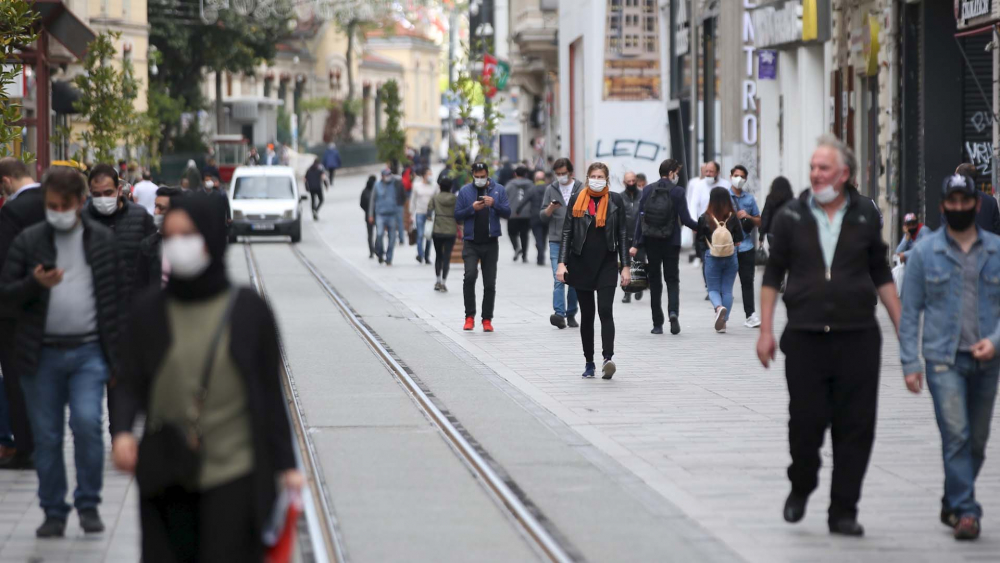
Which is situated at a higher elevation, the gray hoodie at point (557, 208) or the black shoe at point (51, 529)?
the gray hoodie at point (557, 208)

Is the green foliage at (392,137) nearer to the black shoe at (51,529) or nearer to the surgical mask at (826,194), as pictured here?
the black shoe at (51,529)

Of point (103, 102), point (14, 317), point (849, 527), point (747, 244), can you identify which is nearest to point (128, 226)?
A: point (14, 317)

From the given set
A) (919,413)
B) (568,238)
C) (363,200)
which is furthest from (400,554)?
(363,200)

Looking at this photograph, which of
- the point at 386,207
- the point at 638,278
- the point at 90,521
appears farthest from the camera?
the point at 386,207

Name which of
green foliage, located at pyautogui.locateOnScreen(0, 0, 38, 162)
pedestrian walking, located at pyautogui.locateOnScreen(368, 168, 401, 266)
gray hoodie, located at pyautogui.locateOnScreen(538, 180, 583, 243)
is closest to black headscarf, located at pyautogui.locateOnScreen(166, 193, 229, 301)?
green foliage, located at pyautogui.locateOnScreen(0, 0, 38, 162)

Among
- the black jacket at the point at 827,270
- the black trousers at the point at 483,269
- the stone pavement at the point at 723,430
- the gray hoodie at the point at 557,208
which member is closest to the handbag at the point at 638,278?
the stone pavement at the point at 723,430

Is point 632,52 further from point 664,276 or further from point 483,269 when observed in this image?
point 664,276

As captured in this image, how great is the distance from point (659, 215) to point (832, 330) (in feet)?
33.6

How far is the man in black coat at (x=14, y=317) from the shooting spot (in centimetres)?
835

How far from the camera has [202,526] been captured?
15.1ft

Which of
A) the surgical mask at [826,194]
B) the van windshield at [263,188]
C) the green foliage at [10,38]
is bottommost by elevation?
the surgical mask at [826,194]

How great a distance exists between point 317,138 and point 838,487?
9424 centimetres

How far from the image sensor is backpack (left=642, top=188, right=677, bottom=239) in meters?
17.3

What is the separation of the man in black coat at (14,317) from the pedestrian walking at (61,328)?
0.43 metres
